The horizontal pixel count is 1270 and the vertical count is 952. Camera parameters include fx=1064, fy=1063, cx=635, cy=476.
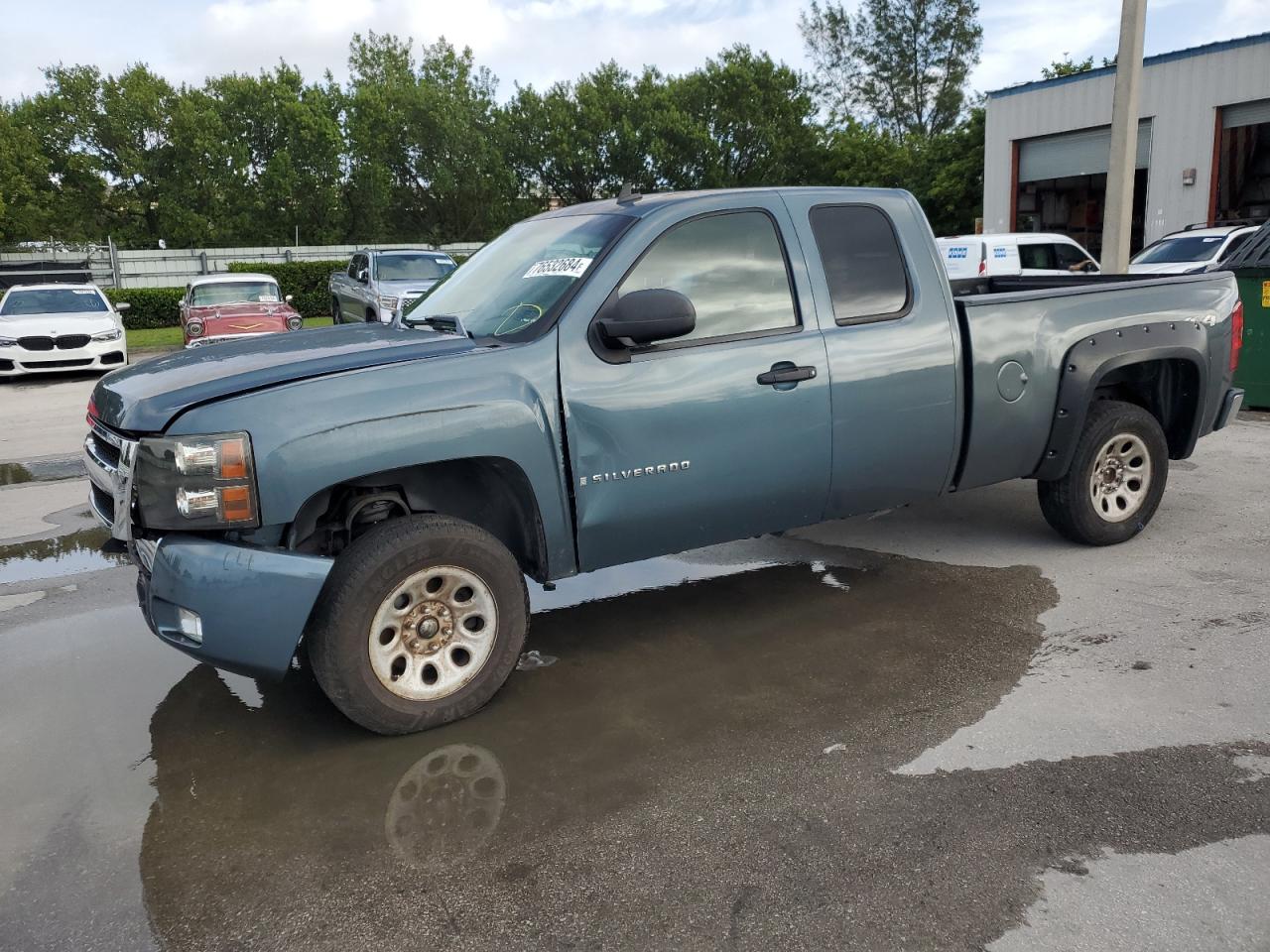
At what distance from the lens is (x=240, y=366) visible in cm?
384

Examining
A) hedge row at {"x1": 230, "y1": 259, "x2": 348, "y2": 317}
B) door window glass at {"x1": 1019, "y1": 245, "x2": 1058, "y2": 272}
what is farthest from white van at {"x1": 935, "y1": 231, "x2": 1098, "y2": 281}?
hedge row at {"x1": 230, "y1": 259, "x2": 348, "y2": 317}

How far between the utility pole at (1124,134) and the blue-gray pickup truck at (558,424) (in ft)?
23.5

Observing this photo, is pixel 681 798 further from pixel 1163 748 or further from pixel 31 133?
pixel 31 133

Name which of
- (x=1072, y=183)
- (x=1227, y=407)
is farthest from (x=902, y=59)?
(x=1227, y=407)

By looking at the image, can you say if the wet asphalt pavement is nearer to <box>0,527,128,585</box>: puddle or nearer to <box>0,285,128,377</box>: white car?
<box>0,527,128,585</box>: puddle

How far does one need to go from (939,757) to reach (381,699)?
6.17 feet

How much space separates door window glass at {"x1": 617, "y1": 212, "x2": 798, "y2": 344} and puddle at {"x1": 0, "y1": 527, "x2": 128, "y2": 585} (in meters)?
3.37

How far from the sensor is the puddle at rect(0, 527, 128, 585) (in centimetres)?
585

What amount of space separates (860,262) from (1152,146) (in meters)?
22.8

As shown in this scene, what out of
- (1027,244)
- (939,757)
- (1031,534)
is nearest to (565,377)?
(939,757)

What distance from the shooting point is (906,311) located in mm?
4703

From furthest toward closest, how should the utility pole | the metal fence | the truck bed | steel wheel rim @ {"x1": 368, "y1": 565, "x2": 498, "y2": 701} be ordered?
1. the metal fence
2. the utility pole
3. the truck bed
4. steel wheel rim @ {"x1": 368, "y1": 565, "x2": 498, "y2": 701}

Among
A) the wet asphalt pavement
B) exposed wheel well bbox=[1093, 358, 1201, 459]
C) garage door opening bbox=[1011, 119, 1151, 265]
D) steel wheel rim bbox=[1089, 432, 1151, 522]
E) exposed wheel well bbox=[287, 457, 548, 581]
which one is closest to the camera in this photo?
the wet asphalt pavement

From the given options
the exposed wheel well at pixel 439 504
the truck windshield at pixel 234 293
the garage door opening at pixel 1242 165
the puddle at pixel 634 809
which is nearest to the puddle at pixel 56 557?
the puddle at pixel 634 809
